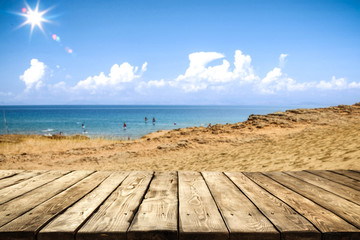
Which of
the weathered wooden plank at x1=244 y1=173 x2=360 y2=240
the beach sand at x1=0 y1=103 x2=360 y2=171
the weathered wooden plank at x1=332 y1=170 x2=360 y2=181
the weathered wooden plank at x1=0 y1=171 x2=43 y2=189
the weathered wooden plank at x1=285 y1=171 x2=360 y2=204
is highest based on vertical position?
the weathered wooden plank at x1=244 y1=173 x2=360 y2=240

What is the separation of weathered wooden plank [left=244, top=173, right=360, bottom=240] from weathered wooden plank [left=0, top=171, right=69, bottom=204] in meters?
2.36

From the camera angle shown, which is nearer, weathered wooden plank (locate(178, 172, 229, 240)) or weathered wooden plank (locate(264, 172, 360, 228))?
weathered wooden plank (locate(178, 172, 229, 240))

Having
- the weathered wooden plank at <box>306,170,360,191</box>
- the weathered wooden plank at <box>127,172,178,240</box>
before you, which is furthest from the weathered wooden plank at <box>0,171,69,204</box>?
the weathered wooden plank at <box>306,170,360,191</box>

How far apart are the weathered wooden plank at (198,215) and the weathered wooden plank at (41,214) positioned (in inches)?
35.1

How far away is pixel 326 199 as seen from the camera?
197 centimetres

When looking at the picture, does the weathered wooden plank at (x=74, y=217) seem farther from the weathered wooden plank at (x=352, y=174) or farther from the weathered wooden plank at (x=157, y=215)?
the weathered wooden plank at (x=352, y=174)

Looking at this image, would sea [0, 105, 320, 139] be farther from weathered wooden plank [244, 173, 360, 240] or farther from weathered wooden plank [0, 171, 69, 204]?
weathered wooden plank [244, 173, 360, 240]

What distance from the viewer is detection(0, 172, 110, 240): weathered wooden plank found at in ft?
4.42

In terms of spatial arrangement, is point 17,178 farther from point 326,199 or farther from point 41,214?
point 326,199

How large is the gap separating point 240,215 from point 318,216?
1.81ft

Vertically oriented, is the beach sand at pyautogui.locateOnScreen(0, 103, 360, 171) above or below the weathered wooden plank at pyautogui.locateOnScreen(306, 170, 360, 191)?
below

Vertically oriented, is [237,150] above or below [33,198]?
below

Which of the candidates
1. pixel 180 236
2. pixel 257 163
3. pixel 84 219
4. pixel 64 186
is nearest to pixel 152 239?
pixel 180 236

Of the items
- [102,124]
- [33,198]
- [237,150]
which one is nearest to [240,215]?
[33,198]
